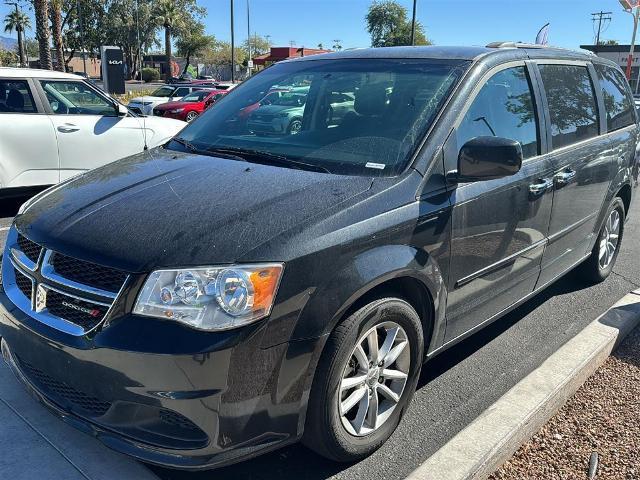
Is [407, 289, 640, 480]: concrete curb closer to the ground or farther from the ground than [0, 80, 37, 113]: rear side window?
closer to the ground

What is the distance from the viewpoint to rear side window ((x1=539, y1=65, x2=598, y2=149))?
400 cm

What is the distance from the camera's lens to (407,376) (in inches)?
117

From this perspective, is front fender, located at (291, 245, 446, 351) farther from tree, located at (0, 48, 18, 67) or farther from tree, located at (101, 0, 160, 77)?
tree, located at (101, 0, 160, 77)

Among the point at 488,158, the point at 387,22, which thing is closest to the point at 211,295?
the point at 488,158

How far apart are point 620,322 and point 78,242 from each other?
3.54 m

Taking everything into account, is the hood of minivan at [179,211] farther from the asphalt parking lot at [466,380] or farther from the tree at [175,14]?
the tree at [175,14]

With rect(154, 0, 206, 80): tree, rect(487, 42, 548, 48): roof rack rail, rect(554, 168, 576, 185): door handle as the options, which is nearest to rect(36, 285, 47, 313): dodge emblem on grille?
rect(487, 42, 548, 48): roof rack rail

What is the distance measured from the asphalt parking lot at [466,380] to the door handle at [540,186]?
1.06 metres

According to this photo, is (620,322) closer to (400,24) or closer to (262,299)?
(262,299)

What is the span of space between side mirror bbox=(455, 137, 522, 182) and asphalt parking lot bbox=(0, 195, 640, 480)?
4.12 feet

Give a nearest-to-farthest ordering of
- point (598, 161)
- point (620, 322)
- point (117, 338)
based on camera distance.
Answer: point (117, 338), point (620, 322), point (598, 161)

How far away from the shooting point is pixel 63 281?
2.44 meters

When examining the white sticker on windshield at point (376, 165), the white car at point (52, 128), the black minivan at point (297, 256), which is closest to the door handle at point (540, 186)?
the black minivan at point (297, 256)

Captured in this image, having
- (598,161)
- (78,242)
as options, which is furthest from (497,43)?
(78,242)
